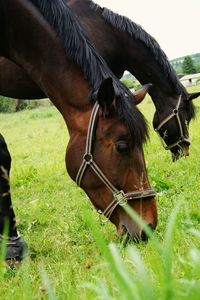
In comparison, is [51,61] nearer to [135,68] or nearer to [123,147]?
[123,147]

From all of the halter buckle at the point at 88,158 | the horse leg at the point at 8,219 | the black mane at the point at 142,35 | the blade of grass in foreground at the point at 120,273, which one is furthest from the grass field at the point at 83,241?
the black mane at the point at 142,35

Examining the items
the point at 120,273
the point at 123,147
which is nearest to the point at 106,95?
the point at 123,147

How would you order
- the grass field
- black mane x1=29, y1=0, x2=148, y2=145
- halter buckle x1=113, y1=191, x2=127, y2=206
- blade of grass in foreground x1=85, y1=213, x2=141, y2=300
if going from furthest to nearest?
black mane x1=29, y1=0, x2=148, y2=145
halter buckle x1=113, y1=191, x2=127, y2=206
the grass field
blade of grass in foreground x1=85, y1=213, x2=141, y2=300

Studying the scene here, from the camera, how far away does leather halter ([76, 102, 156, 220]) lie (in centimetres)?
290

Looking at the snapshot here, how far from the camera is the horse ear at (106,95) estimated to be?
292 centimetres

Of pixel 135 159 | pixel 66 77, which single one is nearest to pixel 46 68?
pixel 66 77

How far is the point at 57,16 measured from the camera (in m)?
3.25

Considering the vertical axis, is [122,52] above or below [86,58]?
below

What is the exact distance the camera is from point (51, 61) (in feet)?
10.7

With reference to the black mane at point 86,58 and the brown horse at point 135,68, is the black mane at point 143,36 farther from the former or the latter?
the black mane at point 86,58

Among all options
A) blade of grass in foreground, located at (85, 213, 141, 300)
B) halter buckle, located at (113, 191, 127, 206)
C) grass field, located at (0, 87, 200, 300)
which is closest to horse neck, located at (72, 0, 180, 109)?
grass field, located at (0, 87, 200, 300)

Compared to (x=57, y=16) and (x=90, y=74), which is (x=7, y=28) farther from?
(x=90, y=74)

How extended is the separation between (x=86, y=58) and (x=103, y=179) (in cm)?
87

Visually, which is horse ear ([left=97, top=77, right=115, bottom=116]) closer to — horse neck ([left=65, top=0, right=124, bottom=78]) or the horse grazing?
the horse grazing
